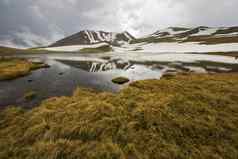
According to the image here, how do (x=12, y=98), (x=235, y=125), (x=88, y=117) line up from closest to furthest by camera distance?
1. (x=235, y=125)
2. (x=88, y=117)
3. (x=12, y=98)

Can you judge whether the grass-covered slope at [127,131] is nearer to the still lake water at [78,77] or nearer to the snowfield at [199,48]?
the still lake water at [78,77]

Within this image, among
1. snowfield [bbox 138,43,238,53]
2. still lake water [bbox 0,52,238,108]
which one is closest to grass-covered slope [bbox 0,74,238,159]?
still lake water [bbox 0,52,238,108]

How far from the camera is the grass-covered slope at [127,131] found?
8133 millimetres

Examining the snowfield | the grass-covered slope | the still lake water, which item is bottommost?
the snowfield

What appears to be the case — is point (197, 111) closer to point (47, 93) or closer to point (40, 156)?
point (40, 156)

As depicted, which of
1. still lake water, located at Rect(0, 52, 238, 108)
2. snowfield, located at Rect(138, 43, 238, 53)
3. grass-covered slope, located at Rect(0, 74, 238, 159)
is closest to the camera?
grass-covered slope, located at Rect(0, 74, 238, 159)

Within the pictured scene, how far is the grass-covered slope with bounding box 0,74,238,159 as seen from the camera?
813 cm

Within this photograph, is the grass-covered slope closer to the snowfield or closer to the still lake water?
the still lake water

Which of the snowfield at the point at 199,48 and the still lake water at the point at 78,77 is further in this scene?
the snowfield at the point at 199,48

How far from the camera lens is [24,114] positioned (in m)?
13.6

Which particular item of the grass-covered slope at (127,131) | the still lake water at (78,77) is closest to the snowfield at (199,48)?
the still lake water at (78,77)

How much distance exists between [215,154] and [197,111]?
4298 millimetres

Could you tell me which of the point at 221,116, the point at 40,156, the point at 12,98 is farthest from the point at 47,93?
the point at 221,116

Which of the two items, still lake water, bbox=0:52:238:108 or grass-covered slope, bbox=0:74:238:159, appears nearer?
grass-covered slope, bbox=0:74:238:159
